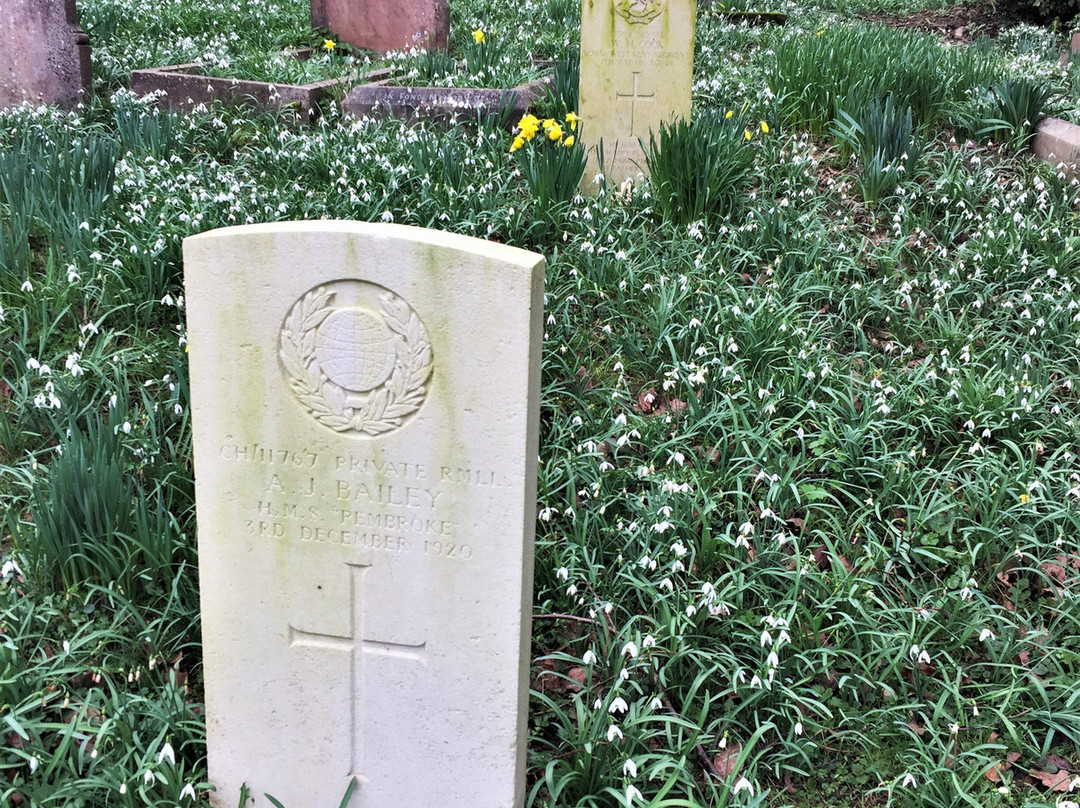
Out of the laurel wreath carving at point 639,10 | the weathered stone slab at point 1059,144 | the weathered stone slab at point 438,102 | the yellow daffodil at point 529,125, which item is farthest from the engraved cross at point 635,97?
the weathered stone slab at point 1059,144

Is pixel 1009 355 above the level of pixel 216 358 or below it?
below

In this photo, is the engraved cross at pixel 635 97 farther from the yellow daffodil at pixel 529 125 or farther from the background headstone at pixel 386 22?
the background headstone at pixel 386 22

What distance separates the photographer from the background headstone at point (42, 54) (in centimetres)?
638

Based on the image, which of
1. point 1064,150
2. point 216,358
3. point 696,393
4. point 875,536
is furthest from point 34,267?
point 1064,150

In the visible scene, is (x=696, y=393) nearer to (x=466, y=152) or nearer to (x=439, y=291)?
(x=439, y=291)

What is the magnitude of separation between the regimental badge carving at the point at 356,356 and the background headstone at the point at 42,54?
5.49m

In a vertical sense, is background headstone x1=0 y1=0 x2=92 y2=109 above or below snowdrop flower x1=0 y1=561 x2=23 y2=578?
above

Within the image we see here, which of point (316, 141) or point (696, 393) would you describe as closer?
point (696, 393)

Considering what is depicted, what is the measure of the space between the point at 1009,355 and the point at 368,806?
3.19m

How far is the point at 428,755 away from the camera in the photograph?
2.37 meters

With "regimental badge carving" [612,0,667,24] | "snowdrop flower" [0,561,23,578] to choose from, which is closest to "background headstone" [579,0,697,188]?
"regimental badge carving" [612,0,667,24]


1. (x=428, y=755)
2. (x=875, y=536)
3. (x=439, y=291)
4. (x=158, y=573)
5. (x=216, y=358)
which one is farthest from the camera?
(x=875, y=536)

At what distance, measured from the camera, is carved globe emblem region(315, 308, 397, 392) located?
208 cm

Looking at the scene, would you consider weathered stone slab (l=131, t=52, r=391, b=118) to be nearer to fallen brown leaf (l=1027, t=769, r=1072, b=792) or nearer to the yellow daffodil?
the yellow daffodil
